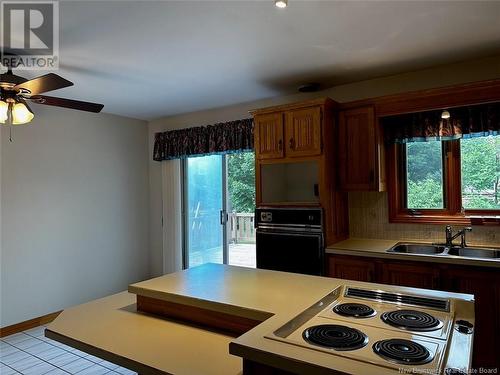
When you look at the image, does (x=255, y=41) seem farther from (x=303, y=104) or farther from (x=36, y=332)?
(x=36, y=332)

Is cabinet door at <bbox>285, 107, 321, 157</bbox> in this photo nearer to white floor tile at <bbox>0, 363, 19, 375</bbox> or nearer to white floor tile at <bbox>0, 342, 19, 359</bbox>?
white floor tile at <bbox>0, 363, 19, 375</bbox>

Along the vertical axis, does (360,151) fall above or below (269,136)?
below

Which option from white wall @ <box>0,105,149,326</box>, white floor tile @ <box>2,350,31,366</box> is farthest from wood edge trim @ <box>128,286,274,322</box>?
white wall @ <box>0,105,149,326</box>

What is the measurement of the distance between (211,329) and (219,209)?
2883mm

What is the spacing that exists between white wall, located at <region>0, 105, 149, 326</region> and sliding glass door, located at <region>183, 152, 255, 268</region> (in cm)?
77

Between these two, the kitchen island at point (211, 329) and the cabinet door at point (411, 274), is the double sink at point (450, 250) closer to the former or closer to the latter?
the cabinet door at point (411, 274)

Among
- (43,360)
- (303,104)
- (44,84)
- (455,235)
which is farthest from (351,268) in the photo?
(43,360)

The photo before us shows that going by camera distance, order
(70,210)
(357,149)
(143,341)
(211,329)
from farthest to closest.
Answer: (70,210), (357,149), (211,329), (143,341)

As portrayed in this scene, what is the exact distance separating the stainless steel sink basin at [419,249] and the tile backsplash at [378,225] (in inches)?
5.7

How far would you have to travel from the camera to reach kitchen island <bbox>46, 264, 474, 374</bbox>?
1.09 metres

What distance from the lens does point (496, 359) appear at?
2342 millimetres

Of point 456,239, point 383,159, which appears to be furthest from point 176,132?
point 456,239

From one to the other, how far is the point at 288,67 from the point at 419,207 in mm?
1780

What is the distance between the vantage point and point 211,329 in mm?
1600
